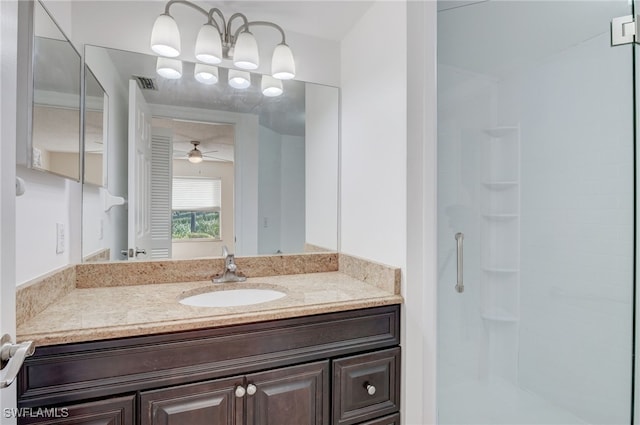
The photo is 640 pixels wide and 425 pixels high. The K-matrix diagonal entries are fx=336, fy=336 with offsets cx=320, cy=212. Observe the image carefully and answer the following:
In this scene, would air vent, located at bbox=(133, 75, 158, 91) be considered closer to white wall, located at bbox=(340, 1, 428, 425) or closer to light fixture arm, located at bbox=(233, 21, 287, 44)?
light fixture arm, located at bbox=(233, 21, 287, 44)

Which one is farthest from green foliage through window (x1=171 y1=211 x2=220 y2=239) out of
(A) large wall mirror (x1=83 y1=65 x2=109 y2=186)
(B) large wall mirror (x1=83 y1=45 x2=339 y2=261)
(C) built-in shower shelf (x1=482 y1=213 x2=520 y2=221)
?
(C) built-in shower shelf (x1=482 y1=213 x2=520 y2=221)

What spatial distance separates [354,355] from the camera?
126 cm

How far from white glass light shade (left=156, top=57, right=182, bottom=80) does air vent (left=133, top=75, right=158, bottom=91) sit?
0.05m

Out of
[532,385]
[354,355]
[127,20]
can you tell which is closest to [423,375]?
[354,355]

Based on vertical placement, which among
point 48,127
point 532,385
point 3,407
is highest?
point 48,127

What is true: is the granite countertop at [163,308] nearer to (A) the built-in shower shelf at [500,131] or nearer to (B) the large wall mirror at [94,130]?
(B) the large wall mirror at [94,130]

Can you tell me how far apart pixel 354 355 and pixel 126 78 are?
1548mm

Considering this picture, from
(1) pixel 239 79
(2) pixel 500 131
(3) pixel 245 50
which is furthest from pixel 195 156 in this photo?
(2) pixel 500 131

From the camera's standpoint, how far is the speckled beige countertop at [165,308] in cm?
94

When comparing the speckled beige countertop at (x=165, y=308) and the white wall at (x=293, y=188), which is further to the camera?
the white wall at (x=293, y=188)

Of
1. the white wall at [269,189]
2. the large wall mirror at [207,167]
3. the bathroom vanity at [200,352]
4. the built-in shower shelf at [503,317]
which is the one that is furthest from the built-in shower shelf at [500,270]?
the white wall at [269,189]

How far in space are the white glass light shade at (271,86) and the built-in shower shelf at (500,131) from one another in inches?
43.4

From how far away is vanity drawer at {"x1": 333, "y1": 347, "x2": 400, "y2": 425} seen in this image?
1.24 metres

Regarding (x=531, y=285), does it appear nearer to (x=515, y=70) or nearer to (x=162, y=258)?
(x=515, y=70)
